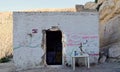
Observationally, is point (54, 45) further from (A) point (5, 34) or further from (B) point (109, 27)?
(A) point (5, 34)

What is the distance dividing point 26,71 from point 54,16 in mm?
3655

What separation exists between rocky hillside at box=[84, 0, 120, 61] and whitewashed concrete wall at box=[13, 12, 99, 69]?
3031mm

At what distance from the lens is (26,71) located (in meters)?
20.7

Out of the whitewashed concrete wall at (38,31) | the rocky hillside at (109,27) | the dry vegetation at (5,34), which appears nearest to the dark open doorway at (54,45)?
the whitewashed concrete wall at (38,31)

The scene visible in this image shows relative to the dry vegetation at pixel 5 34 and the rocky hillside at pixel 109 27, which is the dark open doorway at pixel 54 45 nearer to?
the rocky hillside at pixel 109 27

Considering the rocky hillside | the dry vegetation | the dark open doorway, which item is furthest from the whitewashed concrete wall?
the dry vegetation

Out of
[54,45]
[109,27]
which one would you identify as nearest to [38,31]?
[54,45]

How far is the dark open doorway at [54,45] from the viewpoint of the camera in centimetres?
2369

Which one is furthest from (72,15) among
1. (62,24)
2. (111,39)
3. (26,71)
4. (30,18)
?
(111,39)

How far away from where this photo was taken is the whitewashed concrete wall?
21672mm

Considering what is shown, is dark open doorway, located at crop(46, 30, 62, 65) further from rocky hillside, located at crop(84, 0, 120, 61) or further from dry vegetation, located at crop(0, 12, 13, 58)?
dry vegetation, located at crop(0, 12, 13, 58)

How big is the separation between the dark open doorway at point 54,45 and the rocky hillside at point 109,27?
2.93m

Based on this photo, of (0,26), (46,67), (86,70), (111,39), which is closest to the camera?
(86,70)

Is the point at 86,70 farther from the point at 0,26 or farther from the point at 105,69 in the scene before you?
the point at 0,26
